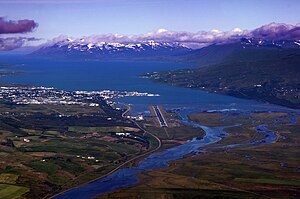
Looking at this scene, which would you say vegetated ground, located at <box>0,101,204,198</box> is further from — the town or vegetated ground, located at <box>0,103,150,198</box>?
the town

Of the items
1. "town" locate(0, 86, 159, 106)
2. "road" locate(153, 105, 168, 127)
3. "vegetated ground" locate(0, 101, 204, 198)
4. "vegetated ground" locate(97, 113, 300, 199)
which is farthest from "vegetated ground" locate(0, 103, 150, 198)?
"town" locate(0, 86, 159, 106)

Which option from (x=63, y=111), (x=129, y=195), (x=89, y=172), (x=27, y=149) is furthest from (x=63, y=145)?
(x=63, y=111)

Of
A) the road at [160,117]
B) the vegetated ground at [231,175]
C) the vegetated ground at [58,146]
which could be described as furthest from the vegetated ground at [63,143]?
the vegetated ground at [231,175]

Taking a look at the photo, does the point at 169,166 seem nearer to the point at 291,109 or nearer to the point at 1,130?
the point at 1,130

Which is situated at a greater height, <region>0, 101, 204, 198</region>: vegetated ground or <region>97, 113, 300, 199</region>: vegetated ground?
<region>0, 101, 204, 198</region>: vegetated ground

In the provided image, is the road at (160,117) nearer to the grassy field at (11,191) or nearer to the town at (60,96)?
the town at (60,96)

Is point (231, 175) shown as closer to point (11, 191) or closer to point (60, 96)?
point (11, 191)

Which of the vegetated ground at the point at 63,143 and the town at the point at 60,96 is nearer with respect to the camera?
the vegetated ground at the point at 63,143

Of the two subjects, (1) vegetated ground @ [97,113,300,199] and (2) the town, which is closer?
(1) vegetated ground @ [97,113,300,199]

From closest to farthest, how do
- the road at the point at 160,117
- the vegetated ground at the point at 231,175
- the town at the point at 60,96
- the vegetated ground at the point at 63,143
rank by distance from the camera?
the vegetated ground at the point at 231,175, the vegetated ground at the point at 63,143, the road at the point at 160,117, the town at the point at 60,96
